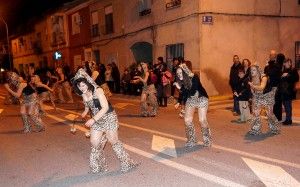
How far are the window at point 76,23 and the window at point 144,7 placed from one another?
383 inches

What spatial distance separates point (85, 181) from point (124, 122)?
5439 mm

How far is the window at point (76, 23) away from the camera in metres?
30.3

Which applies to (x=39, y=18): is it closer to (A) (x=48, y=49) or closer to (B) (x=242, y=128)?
(A) (x=48, y=49)

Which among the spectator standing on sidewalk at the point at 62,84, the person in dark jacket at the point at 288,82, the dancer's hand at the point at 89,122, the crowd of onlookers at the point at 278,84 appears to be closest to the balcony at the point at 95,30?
the spectator standing on sidewalk at the point at 62,84

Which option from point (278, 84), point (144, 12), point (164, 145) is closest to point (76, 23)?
point (144, 12)

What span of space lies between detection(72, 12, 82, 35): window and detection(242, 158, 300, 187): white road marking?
84.1 ft

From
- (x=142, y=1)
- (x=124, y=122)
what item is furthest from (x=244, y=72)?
(x=142, y=1)

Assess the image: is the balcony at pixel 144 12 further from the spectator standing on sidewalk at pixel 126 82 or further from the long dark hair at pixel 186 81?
the long dark hair at pixel 186 81

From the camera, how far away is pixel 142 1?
70.4 feet

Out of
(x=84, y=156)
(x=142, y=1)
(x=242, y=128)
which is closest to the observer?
(x=84, y=156)

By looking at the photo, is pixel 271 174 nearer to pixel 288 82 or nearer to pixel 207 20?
pixel 288 82

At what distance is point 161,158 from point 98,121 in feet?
5.26

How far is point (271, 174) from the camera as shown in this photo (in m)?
5.84

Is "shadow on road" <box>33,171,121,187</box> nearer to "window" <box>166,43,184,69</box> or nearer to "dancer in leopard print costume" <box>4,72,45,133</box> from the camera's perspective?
"dancer in leopard print costume" <box>4,72,45,133</box>
